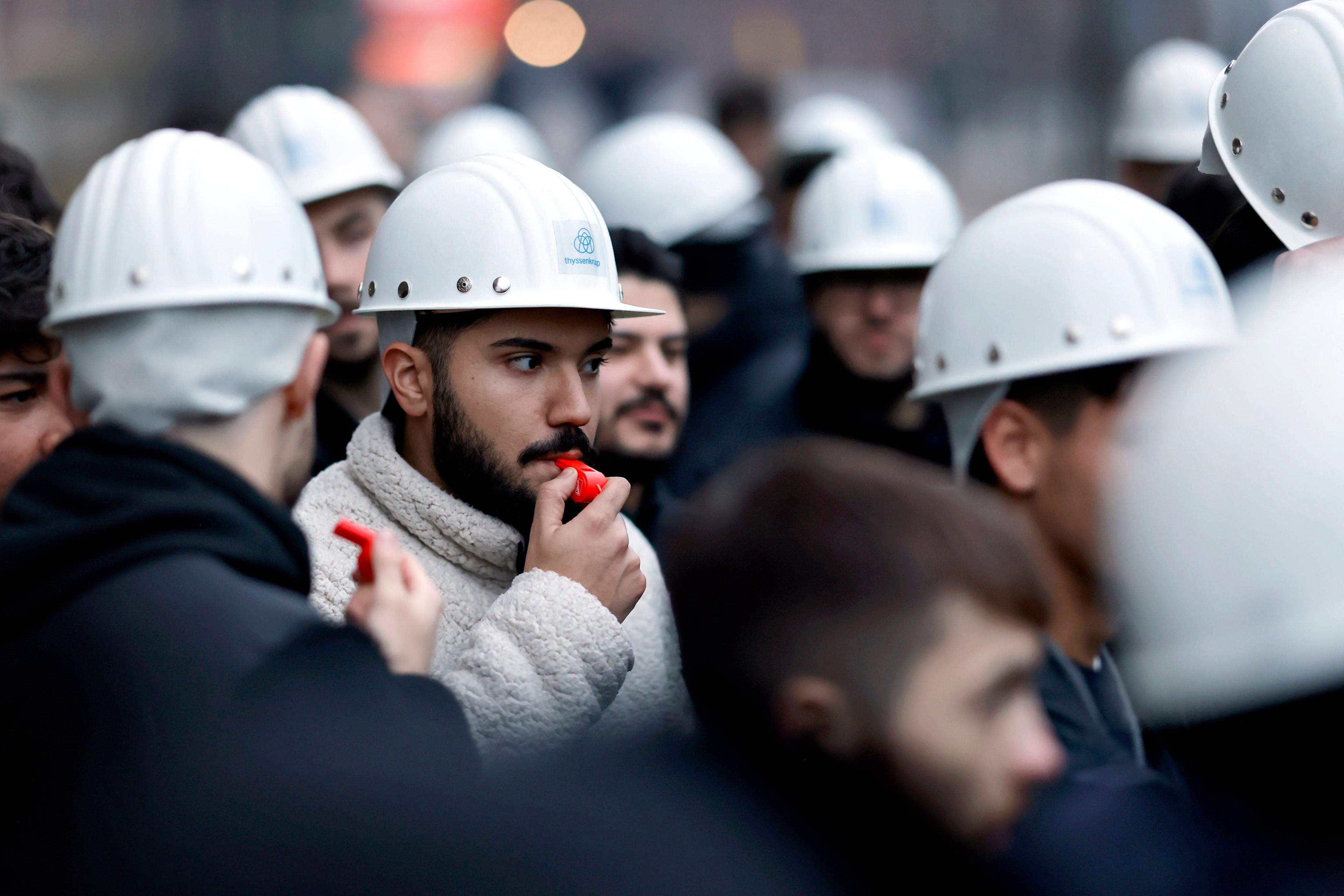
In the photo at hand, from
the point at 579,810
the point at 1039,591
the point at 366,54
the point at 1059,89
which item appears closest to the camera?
the point at 579,810

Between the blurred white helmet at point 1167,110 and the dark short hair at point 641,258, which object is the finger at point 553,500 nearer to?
the dark short hair at point 641,258

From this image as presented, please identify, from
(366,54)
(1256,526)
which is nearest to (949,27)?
(366,54)

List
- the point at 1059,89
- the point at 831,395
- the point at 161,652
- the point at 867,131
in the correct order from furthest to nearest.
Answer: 1. the point at 1059,89
2. the point at 867,131
3. the point at 831,395
4. the point at 161,652

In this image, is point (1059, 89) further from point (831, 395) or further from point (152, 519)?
point (152, 519)

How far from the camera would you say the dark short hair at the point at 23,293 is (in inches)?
112

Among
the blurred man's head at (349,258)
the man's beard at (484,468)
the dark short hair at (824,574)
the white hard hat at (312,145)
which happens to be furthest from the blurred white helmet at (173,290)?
the white hard hat at (312,145)

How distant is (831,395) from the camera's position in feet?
17.8

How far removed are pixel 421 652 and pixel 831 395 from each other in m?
3.53

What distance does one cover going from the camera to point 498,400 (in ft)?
9.63

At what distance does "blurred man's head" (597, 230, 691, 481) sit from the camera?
4.44 m

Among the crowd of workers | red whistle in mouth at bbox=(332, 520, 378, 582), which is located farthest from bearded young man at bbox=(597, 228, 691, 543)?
red whistle in mouth at bbox=(332, 520, 378, 582)

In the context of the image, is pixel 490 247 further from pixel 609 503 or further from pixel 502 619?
pixel 502 619

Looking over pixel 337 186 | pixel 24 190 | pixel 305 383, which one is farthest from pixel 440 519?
pixel 337 186

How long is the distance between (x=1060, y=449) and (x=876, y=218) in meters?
3.44
